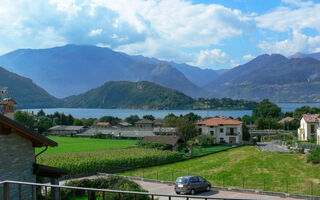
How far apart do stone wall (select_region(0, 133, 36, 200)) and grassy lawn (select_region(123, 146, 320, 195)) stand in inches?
735

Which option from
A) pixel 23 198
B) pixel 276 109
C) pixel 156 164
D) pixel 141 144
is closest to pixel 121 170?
pixel 156 164

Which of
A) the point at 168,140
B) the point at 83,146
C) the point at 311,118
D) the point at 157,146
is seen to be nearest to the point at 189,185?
the point at 157,146

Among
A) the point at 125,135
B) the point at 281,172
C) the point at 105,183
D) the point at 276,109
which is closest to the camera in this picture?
the point at 105,183

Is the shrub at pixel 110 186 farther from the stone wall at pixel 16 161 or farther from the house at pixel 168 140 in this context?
the house at pixel 168 140

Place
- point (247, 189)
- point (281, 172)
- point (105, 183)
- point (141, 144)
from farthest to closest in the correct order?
1. point (141, 144)
2. point (281, 172)
3. point (247, 189)
4. point (105, 183)

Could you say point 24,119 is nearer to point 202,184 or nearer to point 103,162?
point 103,162

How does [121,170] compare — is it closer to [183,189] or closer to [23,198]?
[183,189]

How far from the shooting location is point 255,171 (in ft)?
117

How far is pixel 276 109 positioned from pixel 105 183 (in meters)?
149

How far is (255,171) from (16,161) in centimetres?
2970

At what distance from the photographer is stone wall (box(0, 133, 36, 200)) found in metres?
10.8

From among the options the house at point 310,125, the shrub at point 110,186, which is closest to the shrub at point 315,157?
the shrub at point 110,186

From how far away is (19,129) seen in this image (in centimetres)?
1091

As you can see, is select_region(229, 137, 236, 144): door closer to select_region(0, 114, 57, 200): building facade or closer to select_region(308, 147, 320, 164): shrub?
select_region(308, 147, 320, 164): shrub
